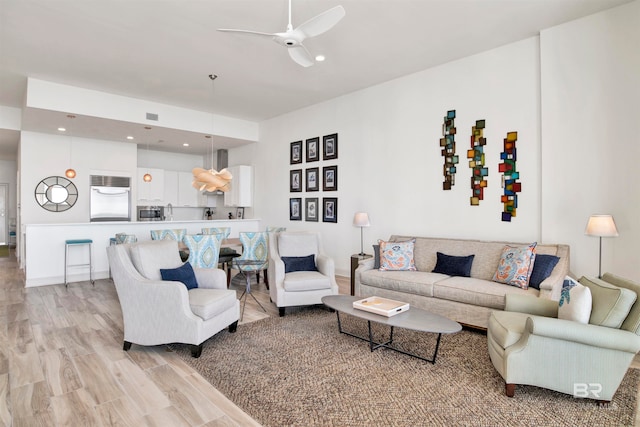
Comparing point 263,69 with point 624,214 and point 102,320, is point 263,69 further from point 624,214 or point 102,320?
point 624,214

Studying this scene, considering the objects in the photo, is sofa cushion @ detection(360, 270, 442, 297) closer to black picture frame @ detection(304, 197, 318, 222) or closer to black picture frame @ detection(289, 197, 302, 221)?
black picture frame @ detection(304, 197, 318, 222)

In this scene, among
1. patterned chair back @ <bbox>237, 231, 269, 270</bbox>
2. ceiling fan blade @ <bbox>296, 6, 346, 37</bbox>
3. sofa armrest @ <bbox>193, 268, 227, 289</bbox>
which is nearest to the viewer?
ceiling fan blade @ <bbox>296, 6, 346, 37</bbox>

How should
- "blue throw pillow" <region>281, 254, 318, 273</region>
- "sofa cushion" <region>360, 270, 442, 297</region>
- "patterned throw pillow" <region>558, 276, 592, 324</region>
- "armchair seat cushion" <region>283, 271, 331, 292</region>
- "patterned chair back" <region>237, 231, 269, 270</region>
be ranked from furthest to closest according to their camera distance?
"patterned chair back" <region>237, 231, 269, 270</region>
"blue throw pillow" <region>281, 254, 318, 273</region>
"armchair seat cushion" <region>283, 271, 331, 292</region>
"sofa cushion" <region>360, 270, 442, 297</region>
"patterned throw pillow" <region>558, 276, 592, 324</region>

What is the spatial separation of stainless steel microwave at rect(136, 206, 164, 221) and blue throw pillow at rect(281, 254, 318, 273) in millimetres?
5523

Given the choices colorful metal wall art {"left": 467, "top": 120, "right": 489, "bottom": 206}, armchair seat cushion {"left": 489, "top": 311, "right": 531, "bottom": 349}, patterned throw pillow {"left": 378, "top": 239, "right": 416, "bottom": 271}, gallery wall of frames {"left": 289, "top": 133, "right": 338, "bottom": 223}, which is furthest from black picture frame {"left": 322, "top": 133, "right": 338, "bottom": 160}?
armchair seat cushion {"left": 489, "top": 311, "right": 531, "bottom": 349}

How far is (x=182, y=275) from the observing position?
336cm

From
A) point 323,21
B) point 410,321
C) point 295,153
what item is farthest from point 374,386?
point 295,153

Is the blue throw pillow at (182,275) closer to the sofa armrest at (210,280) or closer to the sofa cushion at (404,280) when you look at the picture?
the sofa armrest at (210,280)

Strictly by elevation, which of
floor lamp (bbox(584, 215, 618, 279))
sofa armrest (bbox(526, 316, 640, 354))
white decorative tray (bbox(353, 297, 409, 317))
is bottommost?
white decorative tray (bbox(353, 297, 409, 317))

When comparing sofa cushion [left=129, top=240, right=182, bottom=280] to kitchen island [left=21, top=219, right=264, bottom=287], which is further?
kitchen island [left=21, top=219, right=264, bottom=287]

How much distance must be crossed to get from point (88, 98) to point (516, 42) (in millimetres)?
6214

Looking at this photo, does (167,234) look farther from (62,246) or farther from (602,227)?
(602,227)

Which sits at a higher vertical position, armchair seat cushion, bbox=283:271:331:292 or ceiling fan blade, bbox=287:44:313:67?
ceiling fan blade, bbox=287:44:313:67

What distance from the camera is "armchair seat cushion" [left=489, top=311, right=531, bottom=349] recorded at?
7.82 ft
